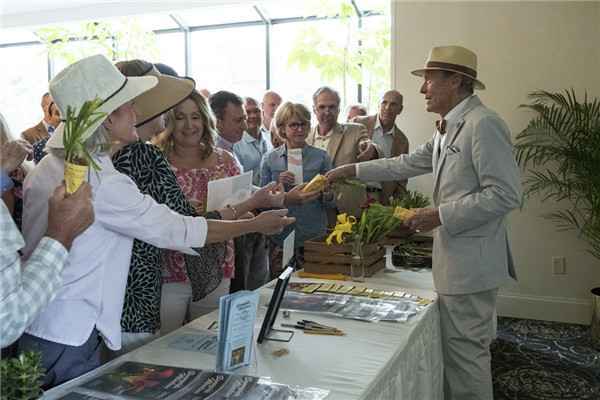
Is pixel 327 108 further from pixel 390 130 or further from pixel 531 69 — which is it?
pixel 531 69

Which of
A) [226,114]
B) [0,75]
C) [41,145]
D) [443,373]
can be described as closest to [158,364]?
[443,373]

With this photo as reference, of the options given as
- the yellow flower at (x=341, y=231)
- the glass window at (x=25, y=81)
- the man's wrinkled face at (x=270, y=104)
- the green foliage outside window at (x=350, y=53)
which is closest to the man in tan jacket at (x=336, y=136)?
the man's wrinkled face at (x=270, y=104)

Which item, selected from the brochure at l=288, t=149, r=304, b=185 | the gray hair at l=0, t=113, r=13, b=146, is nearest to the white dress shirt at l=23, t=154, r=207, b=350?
the gray hair at l=0, t=113, r=13, b=146

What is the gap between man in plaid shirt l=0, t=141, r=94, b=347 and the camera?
1156 mm

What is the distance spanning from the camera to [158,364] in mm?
1588

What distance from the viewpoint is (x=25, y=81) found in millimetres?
9664

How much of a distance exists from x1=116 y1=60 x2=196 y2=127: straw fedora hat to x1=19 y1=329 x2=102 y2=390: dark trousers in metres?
0.79

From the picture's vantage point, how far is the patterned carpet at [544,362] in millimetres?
3283

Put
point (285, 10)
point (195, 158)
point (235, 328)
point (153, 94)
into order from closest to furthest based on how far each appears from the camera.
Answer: point (235, 328) → point (153, 94) → point (195, 158) → point (285, 10)

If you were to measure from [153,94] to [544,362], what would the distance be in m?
3.02

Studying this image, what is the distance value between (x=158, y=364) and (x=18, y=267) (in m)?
0.54

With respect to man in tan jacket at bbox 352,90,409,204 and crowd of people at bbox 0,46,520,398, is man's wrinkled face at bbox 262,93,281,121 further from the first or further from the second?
crowd of people at bbox 0,46,520,398

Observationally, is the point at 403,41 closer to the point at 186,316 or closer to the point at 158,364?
the point at 186,316

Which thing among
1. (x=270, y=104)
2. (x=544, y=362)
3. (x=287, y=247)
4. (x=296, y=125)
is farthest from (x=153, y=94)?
(x=270, y=104)
